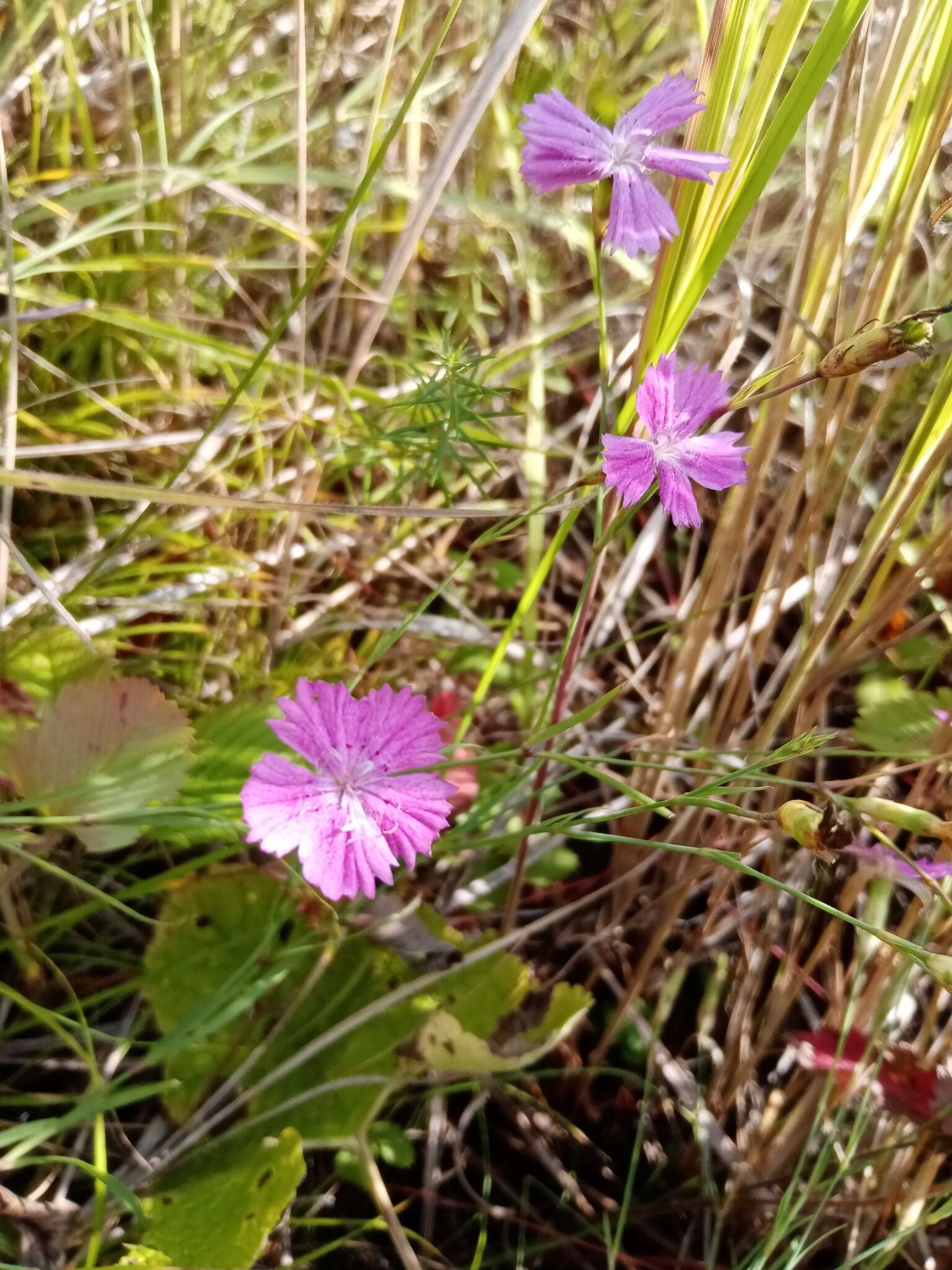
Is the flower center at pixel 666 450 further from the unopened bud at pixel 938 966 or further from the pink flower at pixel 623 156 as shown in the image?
the unopened bud at pixel 938 966

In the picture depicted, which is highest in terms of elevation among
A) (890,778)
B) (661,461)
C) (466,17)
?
(466,17)

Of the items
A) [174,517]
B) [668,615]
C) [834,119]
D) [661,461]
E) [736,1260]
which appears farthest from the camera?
[668,615]

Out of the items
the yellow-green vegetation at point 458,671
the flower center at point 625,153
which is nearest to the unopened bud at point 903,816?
the yellow-green vegetation at point 458,671

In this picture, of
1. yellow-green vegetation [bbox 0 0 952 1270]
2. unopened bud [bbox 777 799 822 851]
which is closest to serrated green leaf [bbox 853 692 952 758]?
yellow-green vegetation [bbox 0 0 952 1270]

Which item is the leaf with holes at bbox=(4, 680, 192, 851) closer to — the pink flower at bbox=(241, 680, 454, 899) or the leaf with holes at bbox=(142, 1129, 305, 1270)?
the pink flower at bbox=(241, 680, 454, 899)

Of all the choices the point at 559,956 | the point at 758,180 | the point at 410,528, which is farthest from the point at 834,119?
the point at 559,956

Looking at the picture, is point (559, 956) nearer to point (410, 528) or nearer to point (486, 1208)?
point (486, 1208)
